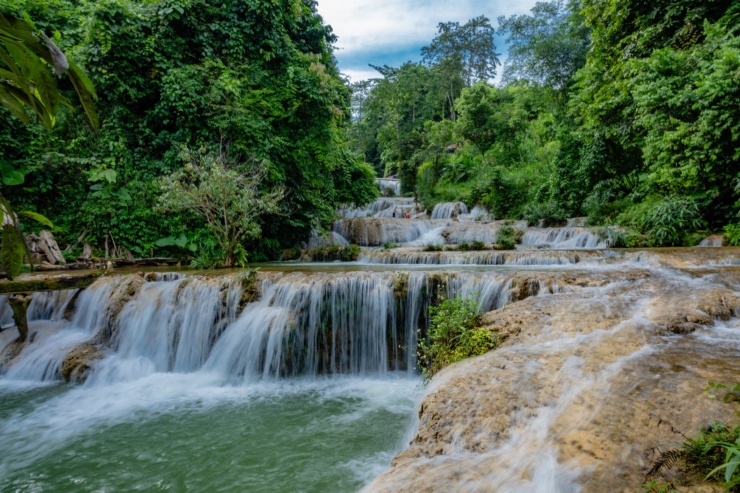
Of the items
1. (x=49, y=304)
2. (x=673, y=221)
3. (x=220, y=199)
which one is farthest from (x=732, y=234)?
(x=49, y=304)

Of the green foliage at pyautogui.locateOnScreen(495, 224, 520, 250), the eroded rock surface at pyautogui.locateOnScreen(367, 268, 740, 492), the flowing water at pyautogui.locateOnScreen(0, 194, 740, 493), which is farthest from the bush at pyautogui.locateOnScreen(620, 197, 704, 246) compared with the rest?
the eroded rock surface at pyautogui.locateOnScreen(367, 268, 740, 492)

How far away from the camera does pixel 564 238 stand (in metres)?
11.5

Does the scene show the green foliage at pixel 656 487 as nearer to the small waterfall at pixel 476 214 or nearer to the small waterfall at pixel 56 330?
the small waterfall at pixel 56 330

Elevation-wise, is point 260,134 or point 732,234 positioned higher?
point 260,134

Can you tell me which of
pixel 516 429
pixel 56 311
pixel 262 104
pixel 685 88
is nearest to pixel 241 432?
pixel 516 429

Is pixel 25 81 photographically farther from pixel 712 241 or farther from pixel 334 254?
pixel 712 241

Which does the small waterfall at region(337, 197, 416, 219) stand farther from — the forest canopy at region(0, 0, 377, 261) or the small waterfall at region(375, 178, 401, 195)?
the forest canopy at region(0, 0, 377, 261)

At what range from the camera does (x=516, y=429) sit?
7.95 feet

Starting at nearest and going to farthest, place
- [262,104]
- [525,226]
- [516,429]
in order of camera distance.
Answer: [516,429] → [262,104] → [525,226]

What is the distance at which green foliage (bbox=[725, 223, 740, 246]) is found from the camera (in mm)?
7727

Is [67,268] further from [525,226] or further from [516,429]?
[525,226]

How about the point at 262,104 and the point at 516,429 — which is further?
the point at 262,104

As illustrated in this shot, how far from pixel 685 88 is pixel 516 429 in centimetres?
946

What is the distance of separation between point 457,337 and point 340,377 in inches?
108
